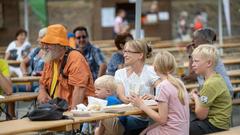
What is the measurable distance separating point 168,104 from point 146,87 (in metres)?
0.89

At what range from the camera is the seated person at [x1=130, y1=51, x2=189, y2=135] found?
570 centimetres

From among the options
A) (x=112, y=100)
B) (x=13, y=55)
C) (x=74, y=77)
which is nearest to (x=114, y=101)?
(x=112, y=100)

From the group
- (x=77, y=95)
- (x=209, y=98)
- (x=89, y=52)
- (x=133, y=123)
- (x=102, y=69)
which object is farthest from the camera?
(x=89, y=52)

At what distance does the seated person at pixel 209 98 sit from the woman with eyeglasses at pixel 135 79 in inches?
20.5

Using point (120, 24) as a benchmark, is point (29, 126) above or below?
below

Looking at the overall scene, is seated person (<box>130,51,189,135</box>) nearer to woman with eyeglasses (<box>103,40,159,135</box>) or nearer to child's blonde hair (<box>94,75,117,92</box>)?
child's blonde hair (<box>94,75,117,92</box>)

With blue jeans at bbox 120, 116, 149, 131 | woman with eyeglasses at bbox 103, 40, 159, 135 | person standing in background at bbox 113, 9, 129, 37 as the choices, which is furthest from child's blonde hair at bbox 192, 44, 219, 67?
person standing in background at bbox 113, 9, 129, 37

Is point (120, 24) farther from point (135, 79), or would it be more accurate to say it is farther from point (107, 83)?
point (107, 83)

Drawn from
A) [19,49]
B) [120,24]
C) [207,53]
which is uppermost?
[120,24]

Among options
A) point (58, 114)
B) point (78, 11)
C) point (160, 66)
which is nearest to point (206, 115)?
point (160, 66)

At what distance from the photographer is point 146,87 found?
6598 millimetres

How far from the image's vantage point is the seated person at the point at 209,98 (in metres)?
6.03

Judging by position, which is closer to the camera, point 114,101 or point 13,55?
point 114,101

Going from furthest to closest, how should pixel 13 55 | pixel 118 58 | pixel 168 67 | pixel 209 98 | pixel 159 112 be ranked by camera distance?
pixel 13 55, pixel 118 58, pixel 209 98, pixel 168 67, pixel 159 112
